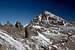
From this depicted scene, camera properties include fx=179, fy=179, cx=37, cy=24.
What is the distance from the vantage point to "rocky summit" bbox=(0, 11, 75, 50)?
39.7 ft

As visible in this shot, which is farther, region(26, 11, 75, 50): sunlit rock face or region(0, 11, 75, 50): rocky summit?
region(26, 11, 75, 50): sunlit rock face

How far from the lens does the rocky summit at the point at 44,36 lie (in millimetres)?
12094

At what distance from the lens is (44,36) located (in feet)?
44.5

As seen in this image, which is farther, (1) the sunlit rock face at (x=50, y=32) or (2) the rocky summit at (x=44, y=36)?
(1) the sunlit rock face at (x=50, y=32)

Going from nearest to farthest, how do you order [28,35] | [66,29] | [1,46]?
[1,46], [28,35], [66,29]

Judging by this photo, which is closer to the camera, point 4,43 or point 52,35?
point 4,43

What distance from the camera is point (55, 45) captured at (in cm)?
1305

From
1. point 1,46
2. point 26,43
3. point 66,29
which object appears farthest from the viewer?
point 66,29

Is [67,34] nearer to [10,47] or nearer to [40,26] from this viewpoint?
[40,26]

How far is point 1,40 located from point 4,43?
31cm

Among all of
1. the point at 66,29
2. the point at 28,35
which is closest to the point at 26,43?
the point at 28,35

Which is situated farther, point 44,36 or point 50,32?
point 50,32

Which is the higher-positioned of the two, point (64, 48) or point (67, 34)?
point (67, 34)

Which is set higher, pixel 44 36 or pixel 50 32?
pixel 50 32
